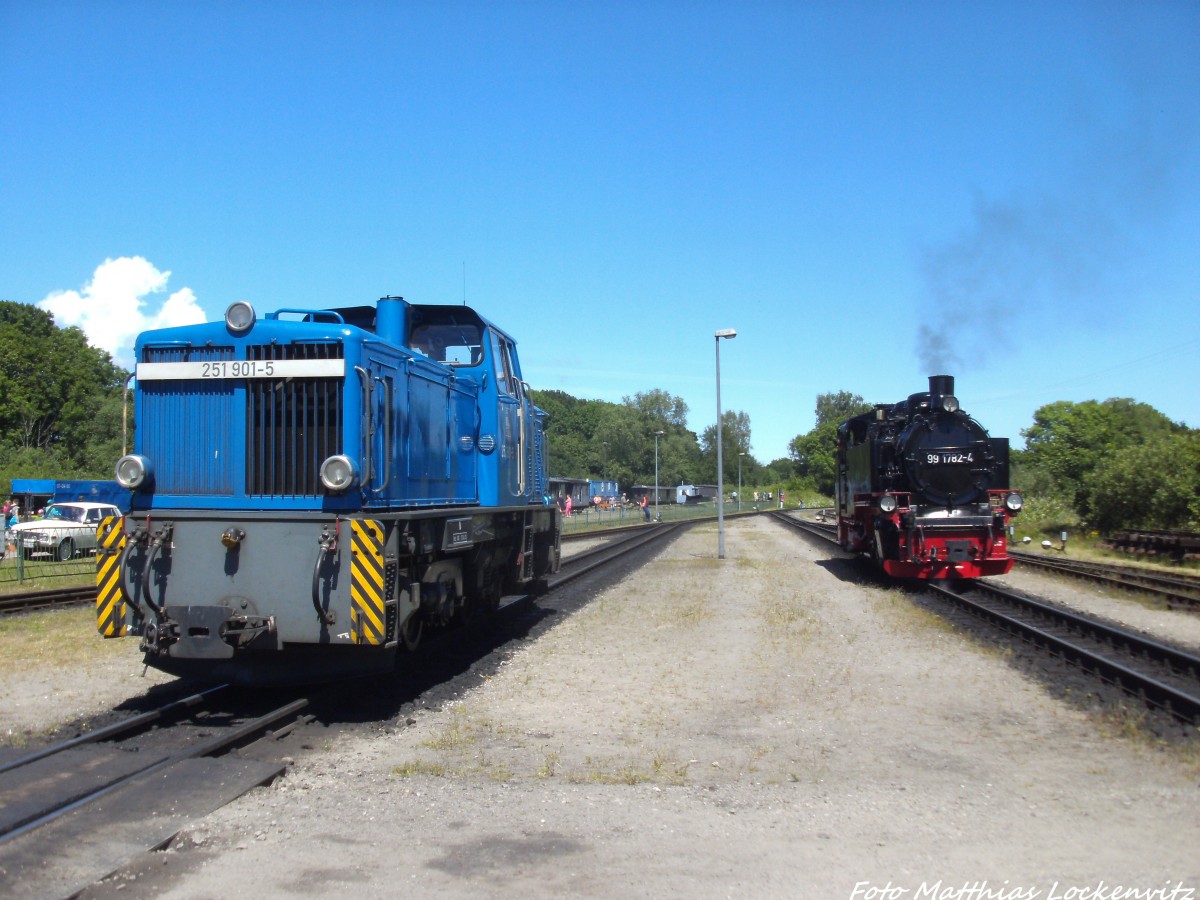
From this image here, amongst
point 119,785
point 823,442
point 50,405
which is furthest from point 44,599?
point 823,442

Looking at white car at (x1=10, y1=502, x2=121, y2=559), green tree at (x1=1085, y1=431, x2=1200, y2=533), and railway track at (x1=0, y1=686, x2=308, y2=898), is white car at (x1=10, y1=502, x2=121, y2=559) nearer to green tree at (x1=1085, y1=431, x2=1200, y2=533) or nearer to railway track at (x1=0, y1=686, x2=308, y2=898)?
railway track at (x1=0, y1=686, x2=308, y2=898)

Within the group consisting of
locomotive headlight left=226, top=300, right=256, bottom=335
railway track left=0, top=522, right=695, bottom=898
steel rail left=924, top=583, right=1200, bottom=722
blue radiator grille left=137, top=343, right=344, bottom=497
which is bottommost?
steel rail left=924, top=583, right=1200, bottom=722

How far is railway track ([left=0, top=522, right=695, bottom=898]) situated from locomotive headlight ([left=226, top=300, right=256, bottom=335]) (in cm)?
300

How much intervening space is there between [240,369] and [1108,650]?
9.92 meters

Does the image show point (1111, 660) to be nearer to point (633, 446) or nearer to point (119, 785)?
point (119, 785)

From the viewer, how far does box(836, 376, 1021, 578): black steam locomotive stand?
15227mm

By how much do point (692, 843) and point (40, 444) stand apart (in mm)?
66619

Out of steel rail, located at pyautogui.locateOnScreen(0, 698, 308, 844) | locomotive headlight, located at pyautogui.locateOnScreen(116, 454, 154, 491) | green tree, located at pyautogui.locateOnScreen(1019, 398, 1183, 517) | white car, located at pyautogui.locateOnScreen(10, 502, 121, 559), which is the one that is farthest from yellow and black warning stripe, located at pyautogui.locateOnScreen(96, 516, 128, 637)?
green tree, located at pyautogui.locateOnScreen(1019, 398, 1183, 517)

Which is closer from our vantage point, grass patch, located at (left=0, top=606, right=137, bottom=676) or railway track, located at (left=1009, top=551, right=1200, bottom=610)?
grass patch, located at (left=0, top=606, right=137, bottom=676)

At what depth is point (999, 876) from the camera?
4195mm

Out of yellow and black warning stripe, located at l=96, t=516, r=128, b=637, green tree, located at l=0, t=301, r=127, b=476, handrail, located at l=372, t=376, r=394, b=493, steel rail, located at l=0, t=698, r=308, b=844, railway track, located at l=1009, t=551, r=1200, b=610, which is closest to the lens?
steel rail, located at l=0, t=698, r=308, b=844

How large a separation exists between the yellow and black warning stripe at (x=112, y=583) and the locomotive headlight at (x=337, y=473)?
1648mm

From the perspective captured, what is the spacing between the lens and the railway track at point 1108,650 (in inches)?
312

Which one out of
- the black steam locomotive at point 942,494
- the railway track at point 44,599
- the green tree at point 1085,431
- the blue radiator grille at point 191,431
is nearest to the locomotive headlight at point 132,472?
the blue radiator grille at point 191,431
